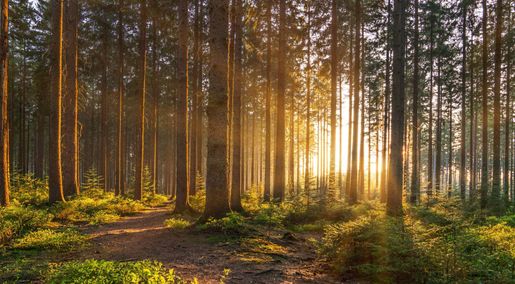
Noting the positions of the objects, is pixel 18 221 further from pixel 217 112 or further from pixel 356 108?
pixel 356 108

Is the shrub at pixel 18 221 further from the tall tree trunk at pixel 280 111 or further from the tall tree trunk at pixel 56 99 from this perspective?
the tall tree trunk at pixel 280 111

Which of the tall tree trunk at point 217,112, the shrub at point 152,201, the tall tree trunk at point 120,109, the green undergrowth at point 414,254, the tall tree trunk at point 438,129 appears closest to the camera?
the green undergrowth at point 414,254

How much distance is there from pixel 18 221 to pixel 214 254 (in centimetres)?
570

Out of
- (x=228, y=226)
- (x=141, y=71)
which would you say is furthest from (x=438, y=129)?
(x=141, y=71)

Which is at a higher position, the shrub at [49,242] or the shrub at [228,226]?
the shrub at [49,242]

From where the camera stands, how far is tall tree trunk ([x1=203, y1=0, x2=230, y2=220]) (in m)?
9.12

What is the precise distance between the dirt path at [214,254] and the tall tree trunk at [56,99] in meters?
4.76

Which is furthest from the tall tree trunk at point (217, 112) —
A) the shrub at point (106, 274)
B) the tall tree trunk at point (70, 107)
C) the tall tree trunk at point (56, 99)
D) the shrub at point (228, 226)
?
the tall tree trunk at point (70, 107)

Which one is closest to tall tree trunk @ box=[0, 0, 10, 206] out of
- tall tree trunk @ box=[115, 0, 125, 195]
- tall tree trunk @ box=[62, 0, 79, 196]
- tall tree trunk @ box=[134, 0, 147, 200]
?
tall tree trunk @ box=[62, 0, 79, 196]

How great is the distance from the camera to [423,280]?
5215 millimetres

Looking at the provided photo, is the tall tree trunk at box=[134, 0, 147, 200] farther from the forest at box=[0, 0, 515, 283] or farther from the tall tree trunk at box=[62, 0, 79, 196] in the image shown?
the tall tree trunk at box=[62, 0, 79, 196]

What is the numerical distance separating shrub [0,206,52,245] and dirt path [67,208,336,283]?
1474 millimetres

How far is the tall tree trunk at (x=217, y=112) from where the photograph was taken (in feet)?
29.9

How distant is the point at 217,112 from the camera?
361 inches
